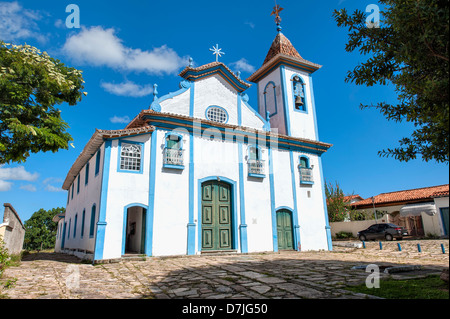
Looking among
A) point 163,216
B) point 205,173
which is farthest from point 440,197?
point 163,216

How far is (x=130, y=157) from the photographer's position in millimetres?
12258

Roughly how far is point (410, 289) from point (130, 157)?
10369 mm

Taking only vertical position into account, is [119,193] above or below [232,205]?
above

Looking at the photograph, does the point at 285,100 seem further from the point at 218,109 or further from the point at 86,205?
the point at 86,205

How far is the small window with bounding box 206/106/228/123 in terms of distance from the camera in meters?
14.8

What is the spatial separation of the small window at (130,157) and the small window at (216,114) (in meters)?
4.06

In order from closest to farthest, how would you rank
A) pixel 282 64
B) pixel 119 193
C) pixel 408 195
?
pixel 119 193
pixel 282 64
pixel 408 195

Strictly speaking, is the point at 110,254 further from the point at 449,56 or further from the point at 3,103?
the point at 449,56

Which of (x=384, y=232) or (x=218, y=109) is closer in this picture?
(x=218, y=109)

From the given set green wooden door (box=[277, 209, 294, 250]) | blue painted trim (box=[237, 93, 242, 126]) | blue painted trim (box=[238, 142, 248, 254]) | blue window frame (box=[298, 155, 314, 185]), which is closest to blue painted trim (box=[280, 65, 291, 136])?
blue window frame (box=[298, 155, 314, 185])

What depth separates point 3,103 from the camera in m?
8.45

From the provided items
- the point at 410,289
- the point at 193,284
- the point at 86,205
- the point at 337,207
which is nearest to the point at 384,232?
the point at 337,207

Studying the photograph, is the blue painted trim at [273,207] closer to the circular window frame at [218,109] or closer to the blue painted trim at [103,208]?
the circular window frame at [218,109]

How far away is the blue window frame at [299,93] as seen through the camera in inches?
706
